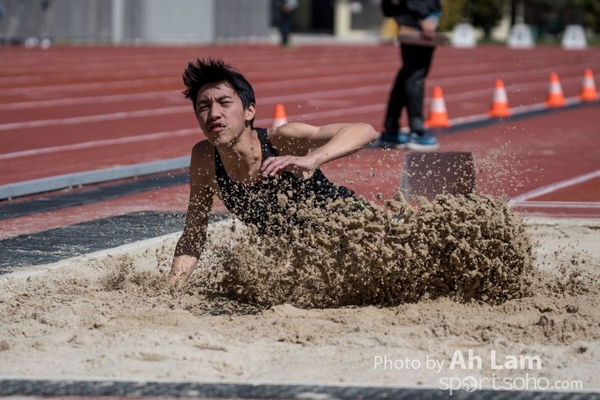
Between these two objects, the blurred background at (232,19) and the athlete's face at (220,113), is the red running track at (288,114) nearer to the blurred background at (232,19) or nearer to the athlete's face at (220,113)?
the athlete's face at (220,113)

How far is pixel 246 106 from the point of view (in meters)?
5.70

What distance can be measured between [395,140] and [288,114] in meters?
4.69

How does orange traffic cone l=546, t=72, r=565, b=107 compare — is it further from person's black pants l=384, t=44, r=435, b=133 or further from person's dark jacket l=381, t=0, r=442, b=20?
person's black pants l=384, t=44, r=435, b=133

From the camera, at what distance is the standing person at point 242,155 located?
5.60m

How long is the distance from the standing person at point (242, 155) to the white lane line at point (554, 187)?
126 inches

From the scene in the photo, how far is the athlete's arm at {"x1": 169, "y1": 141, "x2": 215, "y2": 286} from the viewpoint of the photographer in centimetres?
600

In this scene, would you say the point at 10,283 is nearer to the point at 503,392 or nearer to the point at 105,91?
the point at 503,392

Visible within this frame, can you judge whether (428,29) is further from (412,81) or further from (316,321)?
(316,321)

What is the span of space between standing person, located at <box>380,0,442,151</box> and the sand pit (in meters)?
5.75

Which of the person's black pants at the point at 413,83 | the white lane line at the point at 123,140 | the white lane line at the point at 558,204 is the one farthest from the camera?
the white lane line at the point at 123,140

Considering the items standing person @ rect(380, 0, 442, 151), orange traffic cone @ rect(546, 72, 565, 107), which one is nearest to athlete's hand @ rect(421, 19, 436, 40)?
standing person @ rect(380, 0, 442, 151)

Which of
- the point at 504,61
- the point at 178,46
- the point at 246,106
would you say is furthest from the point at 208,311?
the point at 178,46

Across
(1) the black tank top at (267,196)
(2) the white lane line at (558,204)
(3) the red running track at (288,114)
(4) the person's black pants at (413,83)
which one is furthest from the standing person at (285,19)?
(1) the black tank top at (267,196)

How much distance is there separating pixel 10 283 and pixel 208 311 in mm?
1178
